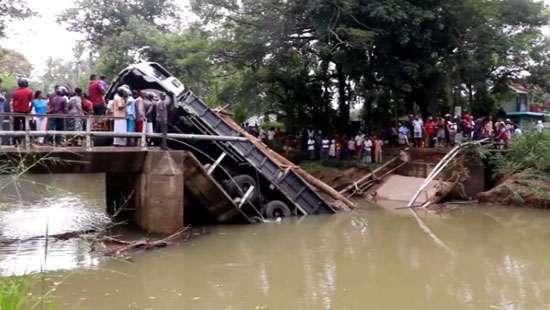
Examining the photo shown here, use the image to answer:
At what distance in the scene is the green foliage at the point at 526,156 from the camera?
65.7 ft

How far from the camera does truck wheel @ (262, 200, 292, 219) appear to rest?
16281 mm

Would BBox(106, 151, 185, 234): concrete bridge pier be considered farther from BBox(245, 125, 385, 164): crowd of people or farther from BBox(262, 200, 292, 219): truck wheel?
BBox(245, 125, 385, 164): crowd of people

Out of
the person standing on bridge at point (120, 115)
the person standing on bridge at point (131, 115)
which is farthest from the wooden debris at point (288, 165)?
the person standing on bridge at point (120, 115)

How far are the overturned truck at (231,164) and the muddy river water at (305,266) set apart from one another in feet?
2.31

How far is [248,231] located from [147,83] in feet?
17.2

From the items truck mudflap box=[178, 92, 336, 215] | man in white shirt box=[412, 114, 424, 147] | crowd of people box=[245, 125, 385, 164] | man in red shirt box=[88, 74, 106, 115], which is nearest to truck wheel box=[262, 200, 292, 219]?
truck mudflap box=[178, 92, 336, 215]

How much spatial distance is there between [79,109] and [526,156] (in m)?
15.5

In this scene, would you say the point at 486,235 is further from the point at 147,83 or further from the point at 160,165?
the point at 147,83

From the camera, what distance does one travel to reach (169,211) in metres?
13.2

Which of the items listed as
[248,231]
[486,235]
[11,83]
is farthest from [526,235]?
[11,83]

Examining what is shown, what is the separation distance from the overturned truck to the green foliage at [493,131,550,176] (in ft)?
26.5

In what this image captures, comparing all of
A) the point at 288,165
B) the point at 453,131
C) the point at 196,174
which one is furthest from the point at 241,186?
the point at 453,131

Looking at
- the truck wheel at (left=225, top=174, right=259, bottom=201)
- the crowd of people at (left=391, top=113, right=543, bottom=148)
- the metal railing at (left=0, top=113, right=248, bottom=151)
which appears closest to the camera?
the metal railing at (left=0, top=113, right=248, bottom=151)

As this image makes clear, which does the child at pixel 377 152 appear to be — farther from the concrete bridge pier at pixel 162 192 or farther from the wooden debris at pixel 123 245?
the wooden debris at pixel 123 245
